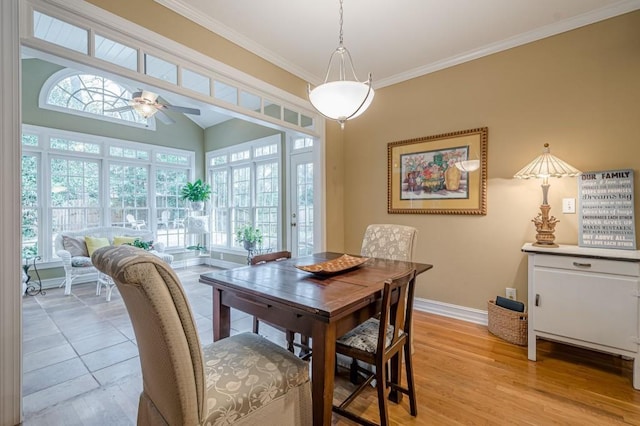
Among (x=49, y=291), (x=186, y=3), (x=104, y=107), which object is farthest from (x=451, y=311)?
(x=104, y=107)

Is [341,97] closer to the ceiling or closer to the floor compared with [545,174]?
closer to the ceiling

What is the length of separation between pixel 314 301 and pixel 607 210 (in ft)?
8.62

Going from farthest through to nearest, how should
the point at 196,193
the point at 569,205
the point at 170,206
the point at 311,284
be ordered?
the point at 170,206 → the point at 196,193 → the point at 569,205 → the point at 311,284

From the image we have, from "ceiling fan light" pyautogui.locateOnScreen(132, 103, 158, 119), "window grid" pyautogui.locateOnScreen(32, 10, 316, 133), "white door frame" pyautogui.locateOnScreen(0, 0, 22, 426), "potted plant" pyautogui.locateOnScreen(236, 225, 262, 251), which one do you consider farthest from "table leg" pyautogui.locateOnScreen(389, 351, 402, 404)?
"ceiling fan light" pyautogui.locateOnScreen(132, 103, 158, 119)

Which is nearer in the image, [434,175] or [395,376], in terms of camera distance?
[395,376]

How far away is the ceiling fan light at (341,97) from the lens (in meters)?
1.83

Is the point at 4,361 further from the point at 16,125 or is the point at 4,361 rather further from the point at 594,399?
the point at 594,399

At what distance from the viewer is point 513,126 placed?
9.45 feet

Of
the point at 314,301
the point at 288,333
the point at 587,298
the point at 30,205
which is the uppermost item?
the point at 30,205

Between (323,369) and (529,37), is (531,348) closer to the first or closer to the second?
(323,369)

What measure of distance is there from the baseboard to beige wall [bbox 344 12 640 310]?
6 centimetres

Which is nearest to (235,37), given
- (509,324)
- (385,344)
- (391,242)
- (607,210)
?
(391,242)

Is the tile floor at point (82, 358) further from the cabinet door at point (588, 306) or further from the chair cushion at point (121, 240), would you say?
the cabinet door at point (588, 306)

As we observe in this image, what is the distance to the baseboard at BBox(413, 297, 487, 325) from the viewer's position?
3.07 meters
